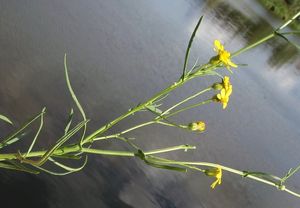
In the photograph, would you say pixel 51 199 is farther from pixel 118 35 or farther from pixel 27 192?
pixel 118 35

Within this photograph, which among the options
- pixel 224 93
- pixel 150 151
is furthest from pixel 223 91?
pixel 150 151

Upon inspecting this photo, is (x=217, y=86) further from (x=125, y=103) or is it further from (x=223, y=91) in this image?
(x=125, y=103)

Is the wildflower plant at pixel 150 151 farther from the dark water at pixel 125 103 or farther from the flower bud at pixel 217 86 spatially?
the dark water at pixel 125 103

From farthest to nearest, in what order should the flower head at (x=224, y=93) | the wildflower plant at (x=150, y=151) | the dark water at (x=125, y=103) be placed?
the dark water at (x=125, y=103) → the flower head at (x=224, y=93) → the wildflower plant at (x=150, y=151)

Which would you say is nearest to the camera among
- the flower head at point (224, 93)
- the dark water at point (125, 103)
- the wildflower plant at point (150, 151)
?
the wildflower plant at point (150, 151)

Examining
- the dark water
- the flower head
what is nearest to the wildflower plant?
the flower head

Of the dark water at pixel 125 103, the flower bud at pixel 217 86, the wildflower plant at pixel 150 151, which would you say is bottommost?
the dark water at pixel 125 103

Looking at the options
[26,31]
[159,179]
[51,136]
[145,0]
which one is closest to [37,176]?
[51,136]

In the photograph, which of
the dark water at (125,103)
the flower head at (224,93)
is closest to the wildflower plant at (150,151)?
the flower head at (224,93)

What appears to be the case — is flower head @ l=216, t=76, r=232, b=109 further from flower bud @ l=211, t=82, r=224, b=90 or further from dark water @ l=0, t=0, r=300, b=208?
dark water @ l=0, t=0, r=300, b=208

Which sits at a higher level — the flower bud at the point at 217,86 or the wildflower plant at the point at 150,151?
the flower bud at the point at 217,86
